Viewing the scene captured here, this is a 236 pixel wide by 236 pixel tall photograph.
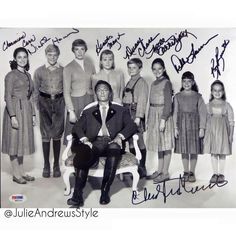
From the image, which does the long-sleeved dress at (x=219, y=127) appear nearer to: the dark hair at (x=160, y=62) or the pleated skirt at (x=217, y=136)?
the pleated skirt at (x=217, y=136)

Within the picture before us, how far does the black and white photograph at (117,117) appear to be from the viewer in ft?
Result: 7.11

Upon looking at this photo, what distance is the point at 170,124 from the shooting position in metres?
2.21

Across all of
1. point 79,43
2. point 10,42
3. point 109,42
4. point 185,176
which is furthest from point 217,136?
point 10,42

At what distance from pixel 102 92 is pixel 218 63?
601 millimetres

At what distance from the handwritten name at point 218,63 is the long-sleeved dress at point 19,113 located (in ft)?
2.99

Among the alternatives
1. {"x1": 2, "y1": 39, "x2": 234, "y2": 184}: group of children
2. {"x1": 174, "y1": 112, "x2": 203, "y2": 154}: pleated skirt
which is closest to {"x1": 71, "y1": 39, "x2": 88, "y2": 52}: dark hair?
{"x1": 2, "y1": 39, "x2": 234, "y2": 184}: group of children

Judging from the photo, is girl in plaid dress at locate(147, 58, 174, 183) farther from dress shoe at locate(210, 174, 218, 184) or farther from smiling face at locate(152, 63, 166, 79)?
dress shoe at locate(210, 174, 218, 184)

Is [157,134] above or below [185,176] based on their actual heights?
above

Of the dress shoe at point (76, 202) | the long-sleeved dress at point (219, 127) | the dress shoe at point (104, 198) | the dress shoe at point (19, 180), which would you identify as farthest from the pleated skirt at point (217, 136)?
the dress shoe at point (19, 180)

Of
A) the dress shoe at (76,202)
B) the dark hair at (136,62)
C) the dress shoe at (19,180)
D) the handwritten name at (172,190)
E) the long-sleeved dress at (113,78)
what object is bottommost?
the dress shoe at (76,202)

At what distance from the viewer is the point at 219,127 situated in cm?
221

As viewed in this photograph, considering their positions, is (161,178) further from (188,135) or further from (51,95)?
(51,95)

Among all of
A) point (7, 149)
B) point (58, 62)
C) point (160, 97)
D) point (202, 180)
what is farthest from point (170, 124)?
point (7, 149)

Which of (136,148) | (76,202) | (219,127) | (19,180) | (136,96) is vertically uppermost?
(136,96)
